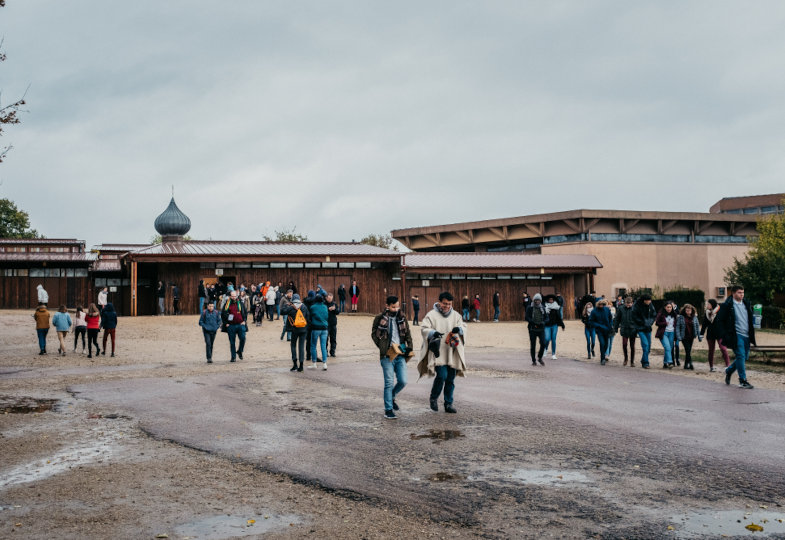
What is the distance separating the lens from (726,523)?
522cm

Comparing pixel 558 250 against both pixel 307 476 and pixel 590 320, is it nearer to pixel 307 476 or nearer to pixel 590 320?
pixel 590 320

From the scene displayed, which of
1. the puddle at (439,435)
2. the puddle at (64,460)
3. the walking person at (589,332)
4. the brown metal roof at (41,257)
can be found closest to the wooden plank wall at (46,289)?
the brown metal roof at (41,257)

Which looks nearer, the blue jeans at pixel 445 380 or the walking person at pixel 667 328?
the blue jeans at pixel 445 380

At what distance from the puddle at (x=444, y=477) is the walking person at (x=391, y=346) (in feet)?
9.99

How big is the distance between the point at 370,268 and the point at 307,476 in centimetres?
3157

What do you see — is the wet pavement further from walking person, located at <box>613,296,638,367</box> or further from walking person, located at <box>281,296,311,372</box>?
walking person, located at <box>613,296,638,367</box>

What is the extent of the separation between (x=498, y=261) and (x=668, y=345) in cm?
2348

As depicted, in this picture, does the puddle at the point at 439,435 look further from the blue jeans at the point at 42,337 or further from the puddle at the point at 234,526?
the blue jeans at the point at 42,337

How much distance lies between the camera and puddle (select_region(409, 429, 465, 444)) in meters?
8.21

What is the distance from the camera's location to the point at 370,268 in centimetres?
3806

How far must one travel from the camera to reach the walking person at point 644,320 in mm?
16875

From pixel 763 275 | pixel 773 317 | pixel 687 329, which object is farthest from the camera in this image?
pixel 763 275

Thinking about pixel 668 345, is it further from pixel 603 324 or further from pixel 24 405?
pixel 24 405

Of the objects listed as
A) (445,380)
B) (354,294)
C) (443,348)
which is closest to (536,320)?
(445,380)
